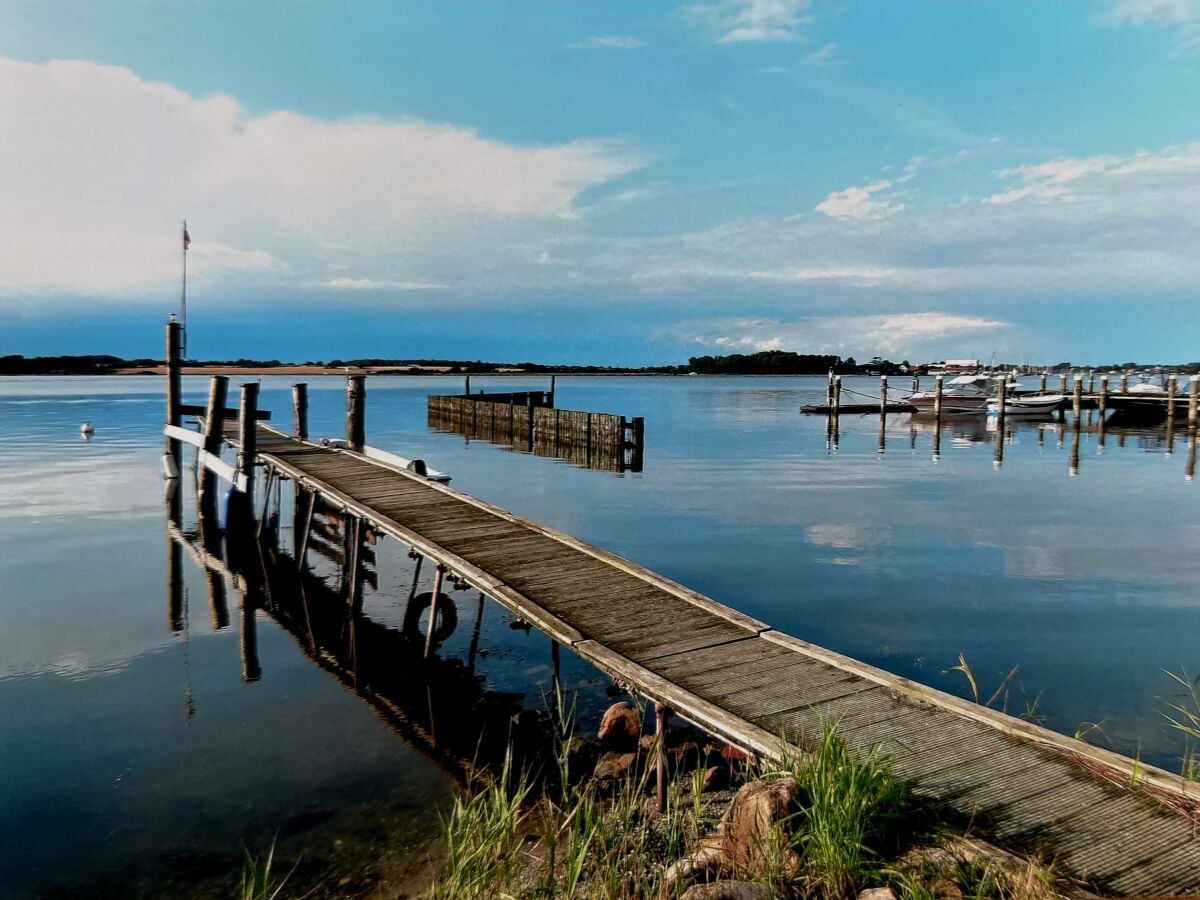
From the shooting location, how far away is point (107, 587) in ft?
49.3

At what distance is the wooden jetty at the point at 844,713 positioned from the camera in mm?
4820

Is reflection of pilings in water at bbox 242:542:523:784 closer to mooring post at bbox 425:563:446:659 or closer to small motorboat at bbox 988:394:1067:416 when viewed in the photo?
mooring post at bbox 425:563:446:659

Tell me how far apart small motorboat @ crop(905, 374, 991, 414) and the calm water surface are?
28276mm

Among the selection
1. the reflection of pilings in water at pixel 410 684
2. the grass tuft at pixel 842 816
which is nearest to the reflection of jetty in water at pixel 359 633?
the reflection of pilings in water at pixel 410 684

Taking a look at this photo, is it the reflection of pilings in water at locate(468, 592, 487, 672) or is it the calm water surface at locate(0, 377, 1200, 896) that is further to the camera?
the reflection of pilings in water at locate(468, 592, 487, 672)

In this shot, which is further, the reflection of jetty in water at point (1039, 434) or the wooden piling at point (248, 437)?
the reflection of jetty in water at point (1039, 434)

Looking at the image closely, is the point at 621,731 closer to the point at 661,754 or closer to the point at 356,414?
the point at 661,754

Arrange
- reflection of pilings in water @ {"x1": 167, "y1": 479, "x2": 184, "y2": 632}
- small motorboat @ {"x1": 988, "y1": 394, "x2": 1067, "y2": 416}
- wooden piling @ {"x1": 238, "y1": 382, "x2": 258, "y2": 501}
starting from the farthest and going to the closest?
small motorboat @ {"x1": 988, "y1": 394, "x2": 1067, "y2": 416}, wooden piling @ {"x1": 238, "y1": 382, "x2": 258, "y2": 501}, reflection of pilings in water @ {"x1": 167, "y1": 479, "x2": 184, "y2": 632}

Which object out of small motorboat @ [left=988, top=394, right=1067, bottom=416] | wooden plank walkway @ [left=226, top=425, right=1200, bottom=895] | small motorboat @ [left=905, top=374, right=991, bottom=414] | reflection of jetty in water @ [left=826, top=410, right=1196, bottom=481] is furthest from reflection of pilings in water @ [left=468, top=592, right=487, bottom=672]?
small motorboat @ [left=905, top=374, right=991, bottom=414]

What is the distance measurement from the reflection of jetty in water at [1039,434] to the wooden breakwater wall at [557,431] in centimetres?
1334

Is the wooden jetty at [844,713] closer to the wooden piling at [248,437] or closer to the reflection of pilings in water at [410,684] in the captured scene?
the reflection of pilings in water at [410,684]

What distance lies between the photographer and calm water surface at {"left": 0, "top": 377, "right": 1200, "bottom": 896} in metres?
7.22

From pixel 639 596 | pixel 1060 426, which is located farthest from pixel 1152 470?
pixel 639 596

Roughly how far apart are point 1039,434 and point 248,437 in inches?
1704
